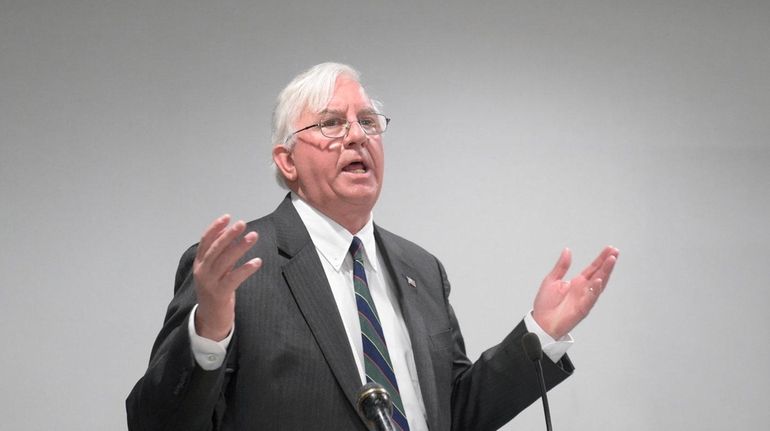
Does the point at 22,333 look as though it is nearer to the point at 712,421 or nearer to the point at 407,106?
the point at 407,106

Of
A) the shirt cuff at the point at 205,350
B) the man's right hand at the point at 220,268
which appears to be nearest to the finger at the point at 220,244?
the man's right hand at the point at 220,268

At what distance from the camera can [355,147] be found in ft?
6.50

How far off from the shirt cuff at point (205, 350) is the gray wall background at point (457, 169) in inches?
49.7

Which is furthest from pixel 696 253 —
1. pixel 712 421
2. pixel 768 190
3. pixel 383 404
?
pixel 383 404

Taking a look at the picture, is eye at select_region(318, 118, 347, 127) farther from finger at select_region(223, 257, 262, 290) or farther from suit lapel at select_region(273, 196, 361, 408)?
finger at select_region(223, 257, 262, 290)

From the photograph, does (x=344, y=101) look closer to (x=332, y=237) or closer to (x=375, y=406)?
(x=332, y=237)

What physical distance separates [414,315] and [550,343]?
33cm

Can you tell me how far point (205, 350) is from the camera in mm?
1492

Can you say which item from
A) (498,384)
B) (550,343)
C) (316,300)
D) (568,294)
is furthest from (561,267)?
(316,300)

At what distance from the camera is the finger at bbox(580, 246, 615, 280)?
1.76 meters

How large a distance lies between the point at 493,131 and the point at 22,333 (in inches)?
70.7

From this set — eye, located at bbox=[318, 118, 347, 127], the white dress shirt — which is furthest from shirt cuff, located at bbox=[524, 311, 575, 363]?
eye, located at bbox=[318, 118, 347, 127]

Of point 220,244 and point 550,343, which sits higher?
point 220,244

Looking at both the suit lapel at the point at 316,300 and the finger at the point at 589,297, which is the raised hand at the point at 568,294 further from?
the suit lapel at the point at 316,300
